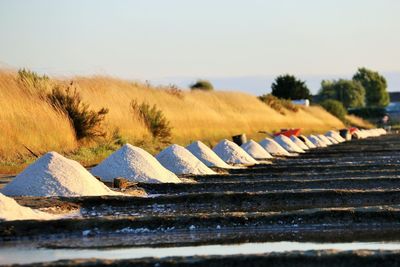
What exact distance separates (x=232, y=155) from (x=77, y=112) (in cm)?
380

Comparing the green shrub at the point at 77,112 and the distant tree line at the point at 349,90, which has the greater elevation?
the distant tree line at the point at 349,90

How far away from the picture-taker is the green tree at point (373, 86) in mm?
143000

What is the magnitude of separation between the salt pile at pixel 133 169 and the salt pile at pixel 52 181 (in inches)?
96.9

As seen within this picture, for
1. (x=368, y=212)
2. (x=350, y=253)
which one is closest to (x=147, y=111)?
(x=368, y=212)

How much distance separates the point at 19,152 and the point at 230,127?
66.4 ft

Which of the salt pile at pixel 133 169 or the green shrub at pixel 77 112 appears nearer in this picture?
the salt pile at pixel 133 169

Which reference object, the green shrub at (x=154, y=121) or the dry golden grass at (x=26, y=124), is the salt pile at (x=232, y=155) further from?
the dry golden grass at (x=26, y=124)

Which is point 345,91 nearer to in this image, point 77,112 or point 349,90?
point 349,90

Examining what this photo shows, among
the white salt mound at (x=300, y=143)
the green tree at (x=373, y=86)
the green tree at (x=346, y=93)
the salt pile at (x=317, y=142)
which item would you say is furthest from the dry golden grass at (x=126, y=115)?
the green tree at (x=373, y=86)

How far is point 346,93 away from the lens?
131m

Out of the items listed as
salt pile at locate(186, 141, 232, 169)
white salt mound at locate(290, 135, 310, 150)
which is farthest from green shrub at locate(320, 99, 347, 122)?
salt pile at locate(186, 141, 232, 169)

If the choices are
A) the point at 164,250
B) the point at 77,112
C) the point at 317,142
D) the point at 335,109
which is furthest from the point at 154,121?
the point at 335,109

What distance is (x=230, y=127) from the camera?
3734 cm

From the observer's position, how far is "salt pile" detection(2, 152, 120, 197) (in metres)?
12.5
